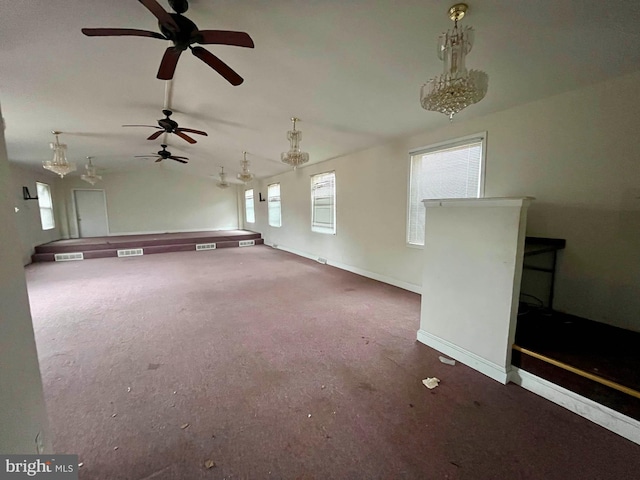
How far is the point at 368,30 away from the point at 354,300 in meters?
3.05

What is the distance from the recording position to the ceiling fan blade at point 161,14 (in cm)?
155

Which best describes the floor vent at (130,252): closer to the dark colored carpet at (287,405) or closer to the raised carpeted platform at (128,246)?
the raised carpeted platform at (128,246)

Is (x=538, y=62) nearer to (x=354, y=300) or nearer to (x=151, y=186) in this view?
(x=354, y=300)

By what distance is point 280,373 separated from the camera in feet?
6.84

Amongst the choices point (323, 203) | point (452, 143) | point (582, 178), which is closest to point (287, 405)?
point (582, 178)

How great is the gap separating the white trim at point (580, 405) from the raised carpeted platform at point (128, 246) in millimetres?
8305

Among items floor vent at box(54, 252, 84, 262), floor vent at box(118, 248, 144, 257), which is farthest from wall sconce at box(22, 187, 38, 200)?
floor vent at box(118, 248, 144, 257)

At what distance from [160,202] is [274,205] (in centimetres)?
512

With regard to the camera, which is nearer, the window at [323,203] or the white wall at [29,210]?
the window at [323,203]

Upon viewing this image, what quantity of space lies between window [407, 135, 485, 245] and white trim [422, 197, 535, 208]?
115 cm

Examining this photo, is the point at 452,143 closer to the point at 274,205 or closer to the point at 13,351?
the point at 13,351

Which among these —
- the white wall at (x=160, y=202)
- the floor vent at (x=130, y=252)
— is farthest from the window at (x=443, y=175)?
the white wall at (x=160, y=202)

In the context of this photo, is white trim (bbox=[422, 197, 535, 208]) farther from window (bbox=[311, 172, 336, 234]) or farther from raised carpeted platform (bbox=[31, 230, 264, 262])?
raised carpeted platform (bbox=[31, 230, 264, 262])

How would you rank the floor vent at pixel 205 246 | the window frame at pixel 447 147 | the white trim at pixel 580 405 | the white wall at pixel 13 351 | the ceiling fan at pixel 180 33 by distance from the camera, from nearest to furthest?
the white wall at pixel 13 351 < the white trim at pixel 580 405 < the ceiling fan at pixel 180 33 < the window frame at pixel 447 147 < the floor vent at pixel 205 246
